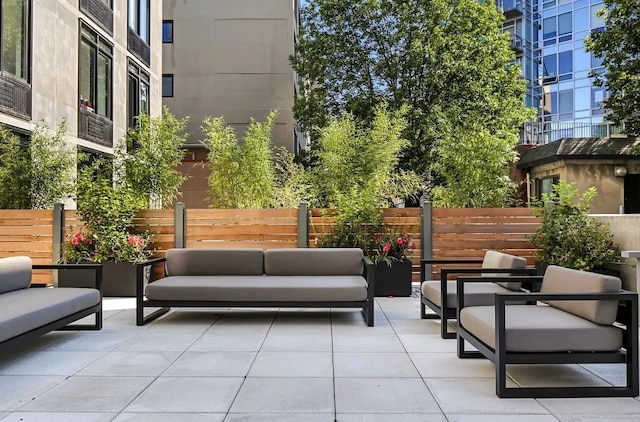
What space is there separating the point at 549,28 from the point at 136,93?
18.6m

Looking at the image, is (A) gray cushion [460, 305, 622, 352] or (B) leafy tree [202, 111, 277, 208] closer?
(A) gray cushion [460, 305, 622, 352]

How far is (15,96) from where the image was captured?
777 cm

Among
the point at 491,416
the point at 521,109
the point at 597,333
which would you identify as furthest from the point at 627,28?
the point at 491,416

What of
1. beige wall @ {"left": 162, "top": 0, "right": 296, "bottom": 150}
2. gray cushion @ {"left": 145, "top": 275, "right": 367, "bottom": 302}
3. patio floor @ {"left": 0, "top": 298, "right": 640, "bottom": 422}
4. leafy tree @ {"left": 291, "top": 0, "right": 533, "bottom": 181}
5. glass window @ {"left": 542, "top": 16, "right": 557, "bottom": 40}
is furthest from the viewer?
glass window @ {"left": 542, "top": 16, "right": 557, "bottom": 40}

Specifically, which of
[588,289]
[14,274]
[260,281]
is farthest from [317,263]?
[588,289]

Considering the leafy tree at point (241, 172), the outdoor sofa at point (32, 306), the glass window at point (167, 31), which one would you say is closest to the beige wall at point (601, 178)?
the leafy tree at point (241, 172)

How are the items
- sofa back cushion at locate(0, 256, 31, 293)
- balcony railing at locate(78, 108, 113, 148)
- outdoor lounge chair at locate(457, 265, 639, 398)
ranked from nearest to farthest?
outdoor lounge chair at locate(457, 265, 639, 398) < sofa back cushion at locate(0, 256, 31, 293) < balcony railing at locate(78, 108, 113, 148)

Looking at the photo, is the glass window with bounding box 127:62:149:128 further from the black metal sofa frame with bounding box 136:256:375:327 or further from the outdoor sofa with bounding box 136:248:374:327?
the black metal sofa frame with bounding box 136:256:375:327

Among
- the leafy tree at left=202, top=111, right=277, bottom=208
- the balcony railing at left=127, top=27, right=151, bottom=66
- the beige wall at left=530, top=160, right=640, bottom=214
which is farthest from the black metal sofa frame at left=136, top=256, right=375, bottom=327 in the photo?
the beige wall at left=530, top=160, right=640, bottom=214

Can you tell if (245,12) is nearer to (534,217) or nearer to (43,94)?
(43,94)

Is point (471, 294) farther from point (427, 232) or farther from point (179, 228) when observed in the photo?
point (179, 228)

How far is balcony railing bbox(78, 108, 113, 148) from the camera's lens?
379 inches

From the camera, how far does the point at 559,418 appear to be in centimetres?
258

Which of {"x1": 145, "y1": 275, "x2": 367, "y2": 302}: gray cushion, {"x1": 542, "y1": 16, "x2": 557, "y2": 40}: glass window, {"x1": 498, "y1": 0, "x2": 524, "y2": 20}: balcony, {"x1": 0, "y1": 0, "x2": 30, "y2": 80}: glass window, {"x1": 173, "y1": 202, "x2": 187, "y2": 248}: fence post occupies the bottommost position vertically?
{"x1": 145, "y1": 275, "x2": 367, "y2": 302}: gray cushion
